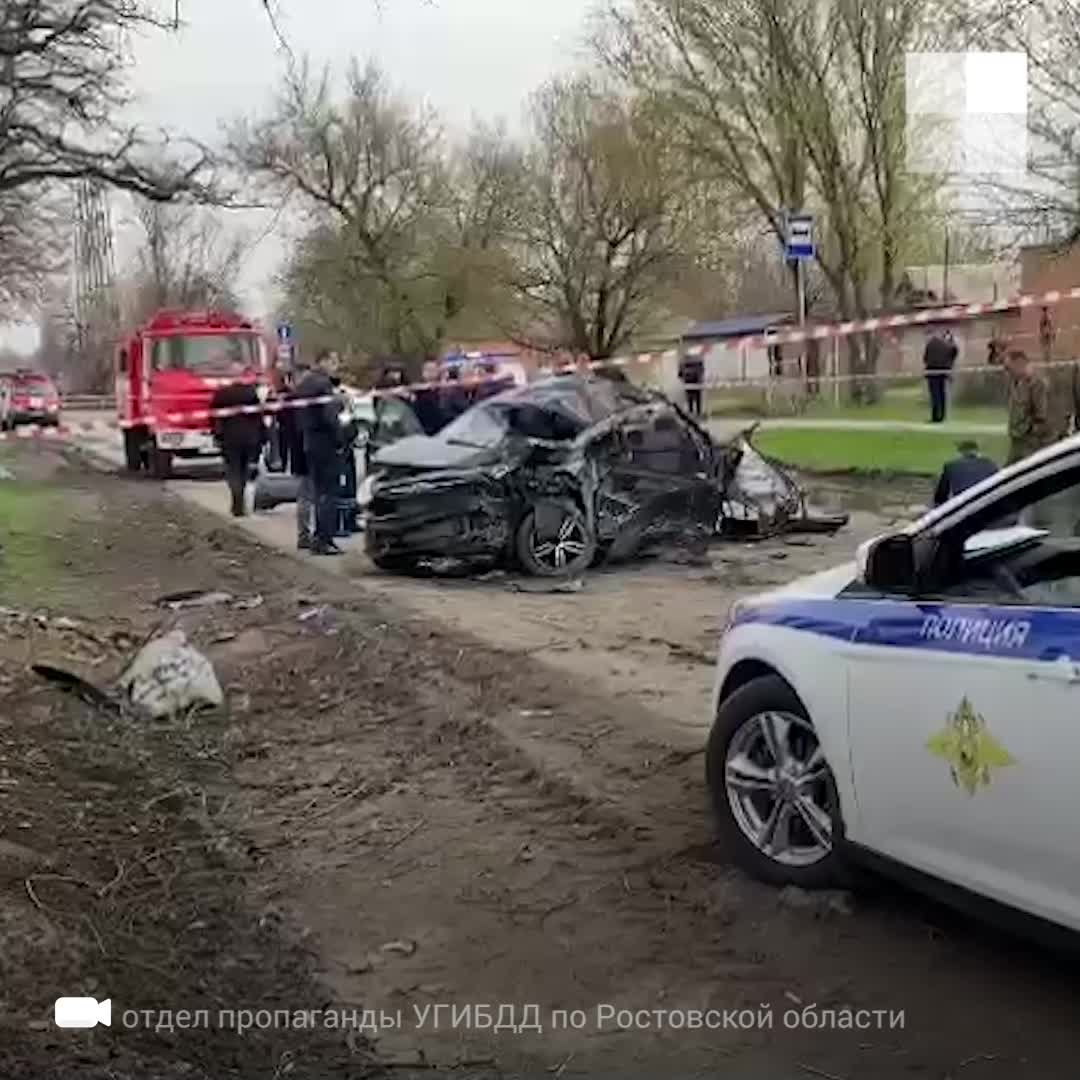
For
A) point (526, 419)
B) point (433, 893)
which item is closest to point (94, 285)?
point (526, 419)

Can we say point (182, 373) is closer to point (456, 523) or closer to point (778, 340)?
point (778, 340)

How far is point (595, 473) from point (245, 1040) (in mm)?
8463

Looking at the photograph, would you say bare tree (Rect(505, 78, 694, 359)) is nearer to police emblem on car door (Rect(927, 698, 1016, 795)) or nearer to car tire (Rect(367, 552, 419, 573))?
car tire (Rect(367, 552, 419, 573))

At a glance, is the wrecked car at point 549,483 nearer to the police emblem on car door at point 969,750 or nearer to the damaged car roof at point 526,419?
the damaged car roof at point 526,419

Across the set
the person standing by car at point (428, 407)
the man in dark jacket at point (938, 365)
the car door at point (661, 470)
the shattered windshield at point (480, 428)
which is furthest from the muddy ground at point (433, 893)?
the man in dark jacket at point (938, 365)

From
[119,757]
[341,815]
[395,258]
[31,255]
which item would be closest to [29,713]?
[119,757]

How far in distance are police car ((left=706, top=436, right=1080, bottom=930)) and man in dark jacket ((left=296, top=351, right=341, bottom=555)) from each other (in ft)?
29.7

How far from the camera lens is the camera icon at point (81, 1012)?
384 centimetres

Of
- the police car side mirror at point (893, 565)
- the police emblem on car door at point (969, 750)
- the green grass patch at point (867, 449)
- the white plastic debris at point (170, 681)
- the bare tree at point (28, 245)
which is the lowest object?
the white plastic debris at point (170, 681)

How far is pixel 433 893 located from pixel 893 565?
5.95 ft

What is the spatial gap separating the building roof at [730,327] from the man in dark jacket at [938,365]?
2496 cm

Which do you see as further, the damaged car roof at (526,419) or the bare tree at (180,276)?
the bare tree at (180,276)

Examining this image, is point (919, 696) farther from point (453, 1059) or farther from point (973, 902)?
point (453, 1059)

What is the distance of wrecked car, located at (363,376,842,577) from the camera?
38.8 feet
